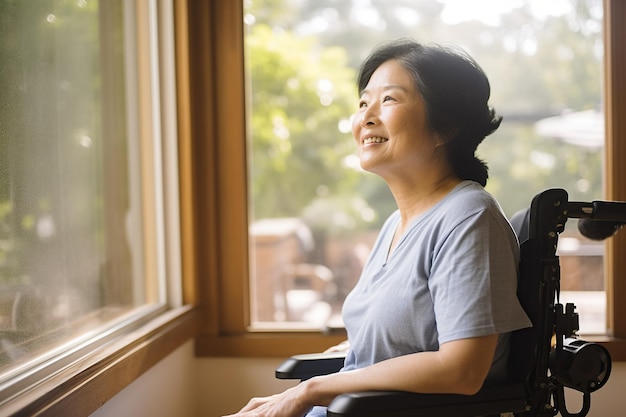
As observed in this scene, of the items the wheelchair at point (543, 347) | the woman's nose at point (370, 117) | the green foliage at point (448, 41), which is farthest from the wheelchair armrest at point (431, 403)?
the green foliage at point (448, 41)

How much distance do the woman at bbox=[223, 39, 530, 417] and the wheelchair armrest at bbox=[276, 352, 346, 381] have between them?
82 millimetres

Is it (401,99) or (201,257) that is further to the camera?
(201,257)

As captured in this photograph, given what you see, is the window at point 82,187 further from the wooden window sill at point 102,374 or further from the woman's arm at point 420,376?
the woman's arm at point 420,376

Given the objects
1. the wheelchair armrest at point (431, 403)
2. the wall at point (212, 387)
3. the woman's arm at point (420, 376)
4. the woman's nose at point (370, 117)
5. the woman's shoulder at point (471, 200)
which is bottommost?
the wall at point (212, 387)

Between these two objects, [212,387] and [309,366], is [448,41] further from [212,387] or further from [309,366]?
[212,387]

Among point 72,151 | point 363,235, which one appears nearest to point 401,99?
point 72,151

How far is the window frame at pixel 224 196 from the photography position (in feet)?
7.31

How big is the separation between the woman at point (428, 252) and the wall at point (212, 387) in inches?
17.9

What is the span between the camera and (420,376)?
1241mm

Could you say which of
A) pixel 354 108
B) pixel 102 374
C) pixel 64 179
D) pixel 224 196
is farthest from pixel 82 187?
pixel 354 108

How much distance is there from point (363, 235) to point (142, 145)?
51.8 inches

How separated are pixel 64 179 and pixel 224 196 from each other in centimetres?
77

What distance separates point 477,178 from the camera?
4.88 feet

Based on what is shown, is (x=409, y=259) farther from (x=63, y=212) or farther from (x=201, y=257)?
(x=201, y=257)
